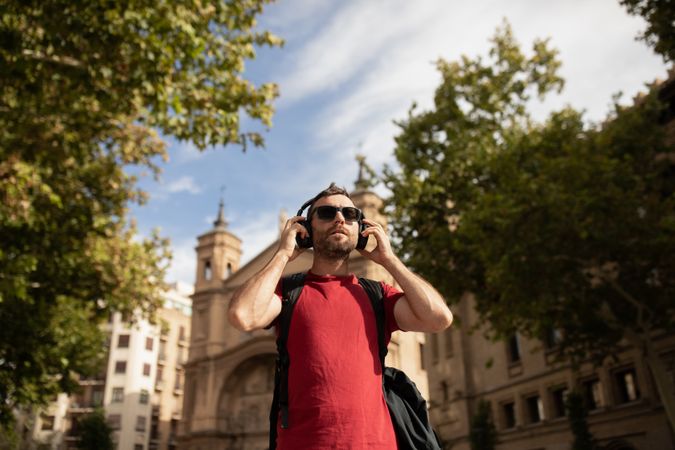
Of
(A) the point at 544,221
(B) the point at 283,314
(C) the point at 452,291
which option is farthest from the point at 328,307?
(C) the point at 452,291

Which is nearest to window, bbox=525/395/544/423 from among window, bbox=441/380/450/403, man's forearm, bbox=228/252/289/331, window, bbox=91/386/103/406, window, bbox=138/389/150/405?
window, bbox=441/380/450/403

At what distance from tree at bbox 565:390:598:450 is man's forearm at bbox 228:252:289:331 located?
74.3 feet

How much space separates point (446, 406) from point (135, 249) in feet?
64.6

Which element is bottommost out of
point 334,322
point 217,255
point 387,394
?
point 387,394

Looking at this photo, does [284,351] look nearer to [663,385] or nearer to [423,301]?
[423,301]

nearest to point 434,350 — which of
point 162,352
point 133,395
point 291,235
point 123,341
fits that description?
point 291,235

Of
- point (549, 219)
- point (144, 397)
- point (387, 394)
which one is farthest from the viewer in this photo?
point (144, 397)

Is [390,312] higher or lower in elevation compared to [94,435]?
lower

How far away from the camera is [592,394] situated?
24.5 metres

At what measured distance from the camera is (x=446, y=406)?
31234 mm

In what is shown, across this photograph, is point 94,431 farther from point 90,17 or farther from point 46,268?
point 90,17

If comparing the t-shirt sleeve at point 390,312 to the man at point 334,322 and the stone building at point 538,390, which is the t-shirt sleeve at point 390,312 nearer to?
the man at point 334,322

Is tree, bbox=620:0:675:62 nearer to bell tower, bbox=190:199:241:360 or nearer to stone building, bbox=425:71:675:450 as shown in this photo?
stone building, bbox=425:71:675:450

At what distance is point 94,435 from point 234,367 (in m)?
10.2
